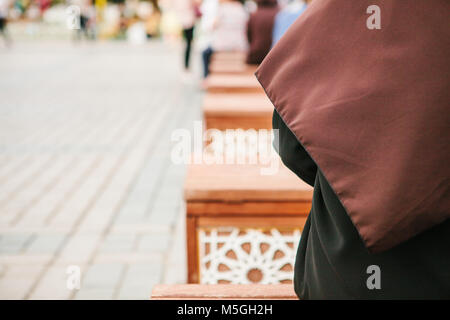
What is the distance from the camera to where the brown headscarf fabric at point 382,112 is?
3.24 feet

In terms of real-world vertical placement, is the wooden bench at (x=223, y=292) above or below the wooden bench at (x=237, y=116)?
above

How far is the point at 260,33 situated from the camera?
252 inches

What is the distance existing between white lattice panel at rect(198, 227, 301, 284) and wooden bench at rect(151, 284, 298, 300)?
0.65 m

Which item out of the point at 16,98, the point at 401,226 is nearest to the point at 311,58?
the point at 401,226

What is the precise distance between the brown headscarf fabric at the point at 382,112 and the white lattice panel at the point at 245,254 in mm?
1285

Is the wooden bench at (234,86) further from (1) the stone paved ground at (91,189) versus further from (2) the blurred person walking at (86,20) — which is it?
(2) the blurred person walking at (86,20)

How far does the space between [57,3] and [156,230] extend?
24.1 metres

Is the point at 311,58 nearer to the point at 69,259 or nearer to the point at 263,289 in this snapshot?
the point at 263,289

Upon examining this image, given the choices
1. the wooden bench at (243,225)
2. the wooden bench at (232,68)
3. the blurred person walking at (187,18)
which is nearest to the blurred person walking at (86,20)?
the blurred person walking at (187,18)

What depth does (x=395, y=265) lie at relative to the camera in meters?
1.12

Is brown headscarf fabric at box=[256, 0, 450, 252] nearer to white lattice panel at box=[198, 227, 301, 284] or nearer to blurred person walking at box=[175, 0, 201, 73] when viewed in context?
white lattice panel at box=[198, 227, 301, 284]

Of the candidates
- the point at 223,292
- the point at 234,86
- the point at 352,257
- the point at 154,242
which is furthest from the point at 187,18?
the point at 352,257

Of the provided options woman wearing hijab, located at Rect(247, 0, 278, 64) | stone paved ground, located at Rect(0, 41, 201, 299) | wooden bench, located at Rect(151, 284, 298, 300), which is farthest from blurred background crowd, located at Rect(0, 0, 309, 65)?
wooden bench, located at Rect(151, 284, 298, 300)

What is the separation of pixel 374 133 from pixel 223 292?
0.81m
